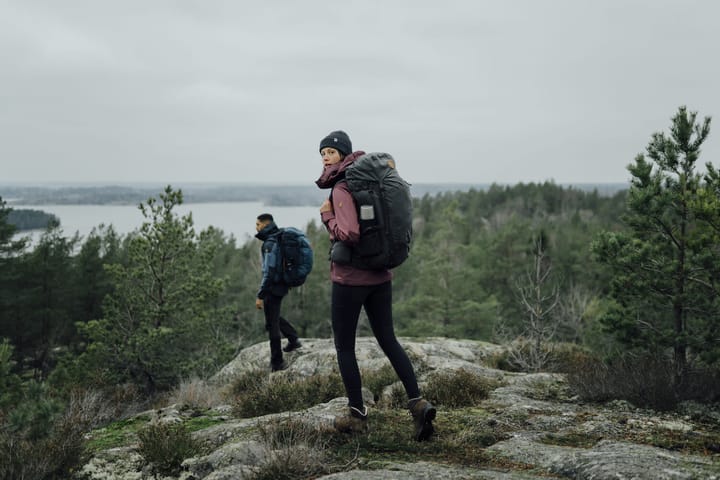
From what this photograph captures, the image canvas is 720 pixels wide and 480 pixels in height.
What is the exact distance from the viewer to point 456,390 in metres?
5.23

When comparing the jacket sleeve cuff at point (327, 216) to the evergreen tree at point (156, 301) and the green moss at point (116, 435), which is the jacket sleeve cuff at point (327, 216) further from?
the evergreen tree at point (156, 301)

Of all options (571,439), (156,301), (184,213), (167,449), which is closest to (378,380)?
(571,439)

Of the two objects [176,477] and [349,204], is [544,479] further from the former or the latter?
[176,477]

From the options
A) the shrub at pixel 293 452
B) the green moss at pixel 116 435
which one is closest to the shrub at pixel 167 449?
the shrub at pixel 293 452

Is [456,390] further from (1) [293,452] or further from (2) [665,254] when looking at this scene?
(2) [665,254]

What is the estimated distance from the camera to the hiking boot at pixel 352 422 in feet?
12.4

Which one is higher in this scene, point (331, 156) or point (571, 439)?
point (331, 156)

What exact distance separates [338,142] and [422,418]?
2122mm

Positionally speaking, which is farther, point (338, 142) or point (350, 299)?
point (338, 142)

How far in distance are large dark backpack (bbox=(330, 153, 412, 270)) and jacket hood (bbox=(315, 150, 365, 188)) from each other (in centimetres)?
12

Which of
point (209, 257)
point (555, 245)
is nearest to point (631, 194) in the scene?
point (209, 257)

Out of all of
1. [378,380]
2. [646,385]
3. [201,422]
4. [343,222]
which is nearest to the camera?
[343,222]

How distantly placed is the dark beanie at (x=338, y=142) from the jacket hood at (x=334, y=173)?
0.09 meters

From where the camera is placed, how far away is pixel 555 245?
120 ft
